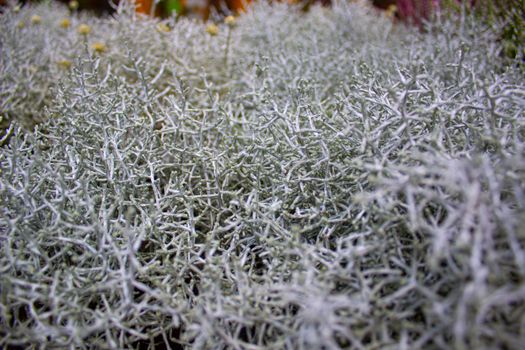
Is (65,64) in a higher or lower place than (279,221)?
higher

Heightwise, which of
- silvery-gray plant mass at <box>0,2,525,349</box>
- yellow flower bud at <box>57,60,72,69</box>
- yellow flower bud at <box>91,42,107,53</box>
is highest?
yellow flower bud at <box>91,42,107,53</box>

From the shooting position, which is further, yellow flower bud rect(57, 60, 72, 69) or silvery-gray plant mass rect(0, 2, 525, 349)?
yellow flower bud rect(57, 60, 72, 69)

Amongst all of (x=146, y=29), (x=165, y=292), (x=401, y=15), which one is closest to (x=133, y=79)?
Answer: (x=146, y=29)

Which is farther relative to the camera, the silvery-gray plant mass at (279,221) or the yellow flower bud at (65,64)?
the yellow flower bud at (65,64)

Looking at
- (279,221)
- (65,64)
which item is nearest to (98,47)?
(65,64)

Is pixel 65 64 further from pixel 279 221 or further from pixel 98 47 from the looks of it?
pixel 279 221

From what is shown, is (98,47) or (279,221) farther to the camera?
(98,47)

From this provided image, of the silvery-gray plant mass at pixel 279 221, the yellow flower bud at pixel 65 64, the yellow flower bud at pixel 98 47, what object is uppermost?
the yellow flower bud at pixel 98 47

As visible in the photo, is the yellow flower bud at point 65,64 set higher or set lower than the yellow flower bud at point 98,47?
lower
